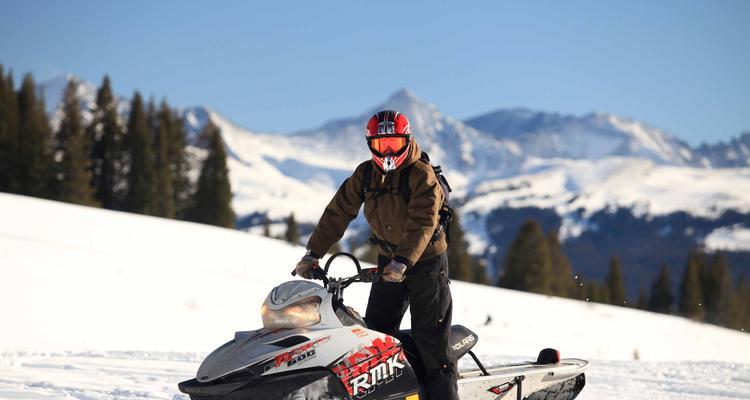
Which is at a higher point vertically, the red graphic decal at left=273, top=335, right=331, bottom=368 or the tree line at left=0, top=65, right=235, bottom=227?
the tree line at left=0, top=65, right=235, bottom=227

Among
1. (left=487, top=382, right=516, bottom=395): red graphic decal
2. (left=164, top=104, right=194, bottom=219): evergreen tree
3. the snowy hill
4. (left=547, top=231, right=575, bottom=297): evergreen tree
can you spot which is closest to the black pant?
(left=487, top=382, right=516, bottom=395): red graphic decal

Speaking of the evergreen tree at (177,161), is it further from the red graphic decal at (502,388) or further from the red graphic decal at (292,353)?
the red graphic decal at (292,353)

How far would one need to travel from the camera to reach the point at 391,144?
5.34 metres

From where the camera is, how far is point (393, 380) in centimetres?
527

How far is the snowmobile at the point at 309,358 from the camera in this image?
4.62 m

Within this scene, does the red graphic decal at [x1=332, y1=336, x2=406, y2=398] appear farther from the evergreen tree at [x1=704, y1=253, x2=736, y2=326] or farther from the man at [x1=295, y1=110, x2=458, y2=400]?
the evergreen tree at [x1=704, y1=253, x2=736, y2=326]

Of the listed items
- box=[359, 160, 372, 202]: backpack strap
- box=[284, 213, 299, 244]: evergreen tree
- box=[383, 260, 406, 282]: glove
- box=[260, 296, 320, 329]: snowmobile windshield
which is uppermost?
box=[284, 213, 299, 244]: evergreen tree

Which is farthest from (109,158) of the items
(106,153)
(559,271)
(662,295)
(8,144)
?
(662,295)

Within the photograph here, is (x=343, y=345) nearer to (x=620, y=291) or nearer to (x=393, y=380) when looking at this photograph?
(x=393, y=380)

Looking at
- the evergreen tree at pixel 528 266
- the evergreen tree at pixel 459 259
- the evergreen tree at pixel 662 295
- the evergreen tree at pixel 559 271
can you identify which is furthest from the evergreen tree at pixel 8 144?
the evergreen tree at pixel 662 295

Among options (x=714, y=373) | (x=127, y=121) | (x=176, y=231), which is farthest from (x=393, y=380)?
(x=127, y=121)

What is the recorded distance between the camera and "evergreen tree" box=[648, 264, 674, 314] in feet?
209

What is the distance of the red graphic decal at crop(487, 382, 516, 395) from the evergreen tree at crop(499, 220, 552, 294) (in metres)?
42.8

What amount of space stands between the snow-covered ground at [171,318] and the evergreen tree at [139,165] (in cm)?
2301
